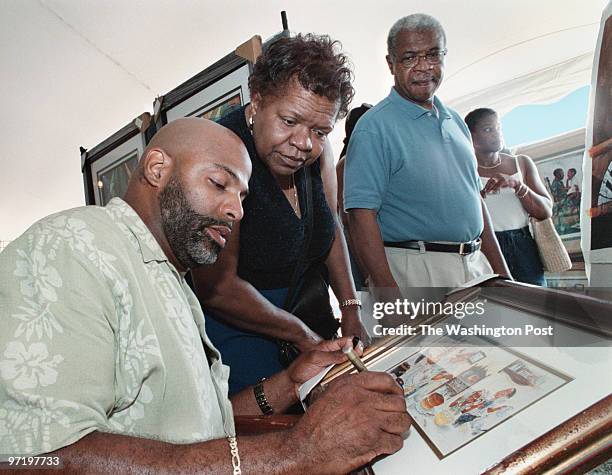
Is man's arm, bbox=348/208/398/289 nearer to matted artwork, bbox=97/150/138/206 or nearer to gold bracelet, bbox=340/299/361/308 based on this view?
gold bracelet, bbox=340/299/361/308

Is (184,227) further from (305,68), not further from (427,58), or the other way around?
(427,58)

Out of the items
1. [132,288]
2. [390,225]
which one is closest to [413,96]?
[390,225]

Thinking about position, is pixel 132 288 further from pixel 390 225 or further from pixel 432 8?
pixel 432 8

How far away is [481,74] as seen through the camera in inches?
85.2

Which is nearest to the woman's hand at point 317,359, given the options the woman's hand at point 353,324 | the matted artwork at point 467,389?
the matted artwork at point 467,389

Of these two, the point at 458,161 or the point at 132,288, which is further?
the point at 458,161

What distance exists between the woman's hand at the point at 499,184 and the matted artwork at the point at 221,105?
102 cm

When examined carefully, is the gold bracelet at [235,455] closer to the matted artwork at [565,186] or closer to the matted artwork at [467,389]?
the matted artwork at [467,389]

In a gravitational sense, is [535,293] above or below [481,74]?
below

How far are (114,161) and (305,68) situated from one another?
1.79m

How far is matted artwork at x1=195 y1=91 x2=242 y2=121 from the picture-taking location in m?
1.96

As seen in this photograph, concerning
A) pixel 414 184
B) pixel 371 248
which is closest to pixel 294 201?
pixel 371 248

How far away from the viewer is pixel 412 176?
157cm

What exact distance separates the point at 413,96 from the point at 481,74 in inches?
26.3
